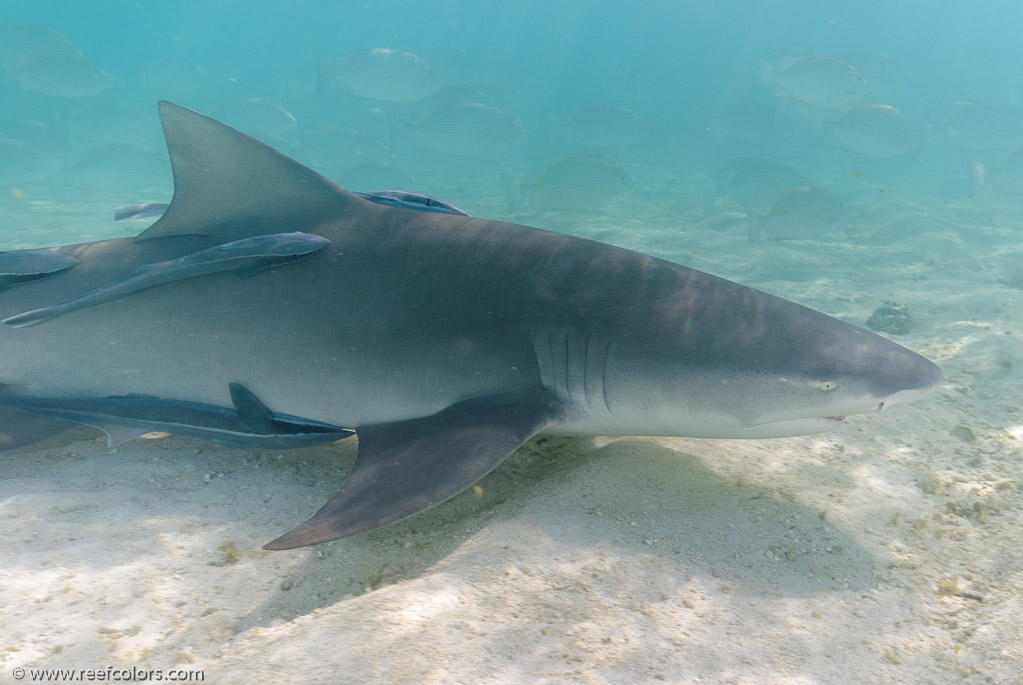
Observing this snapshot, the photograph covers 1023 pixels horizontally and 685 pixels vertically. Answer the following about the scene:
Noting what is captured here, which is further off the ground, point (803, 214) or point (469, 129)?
point (469, 129)

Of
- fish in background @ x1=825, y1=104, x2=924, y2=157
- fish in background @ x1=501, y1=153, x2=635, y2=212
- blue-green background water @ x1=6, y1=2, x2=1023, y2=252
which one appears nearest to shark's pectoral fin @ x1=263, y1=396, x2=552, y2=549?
blue-green background water @ x1=6, y1=2, x2=1023, y2=252

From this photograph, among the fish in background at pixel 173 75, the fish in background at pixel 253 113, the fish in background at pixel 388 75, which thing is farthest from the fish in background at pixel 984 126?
the fish in background at pixel 173 75

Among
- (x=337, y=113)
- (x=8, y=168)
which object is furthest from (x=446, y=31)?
(x=8, y=168)

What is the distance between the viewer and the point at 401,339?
2803 millimetres


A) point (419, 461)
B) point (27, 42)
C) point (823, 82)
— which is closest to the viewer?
point (419, 461)

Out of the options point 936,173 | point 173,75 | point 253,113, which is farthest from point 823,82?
point 173,75

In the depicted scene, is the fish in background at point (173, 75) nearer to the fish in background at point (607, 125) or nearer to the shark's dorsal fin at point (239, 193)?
the fish in background at point (607, 125)

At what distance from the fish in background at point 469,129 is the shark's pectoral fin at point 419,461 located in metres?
13.1

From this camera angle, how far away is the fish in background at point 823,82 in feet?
42.4

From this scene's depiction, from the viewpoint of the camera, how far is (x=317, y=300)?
2900mm

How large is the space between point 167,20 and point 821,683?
625 feet

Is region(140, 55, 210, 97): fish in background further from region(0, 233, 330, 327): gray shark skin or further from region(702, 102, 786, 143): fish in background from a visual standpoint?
region(0, 233, 330, 327): gray shark skin

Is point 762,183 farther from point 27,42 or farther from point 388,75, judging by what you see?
point 27,42

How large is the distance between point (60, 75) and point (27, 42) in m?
2.13
